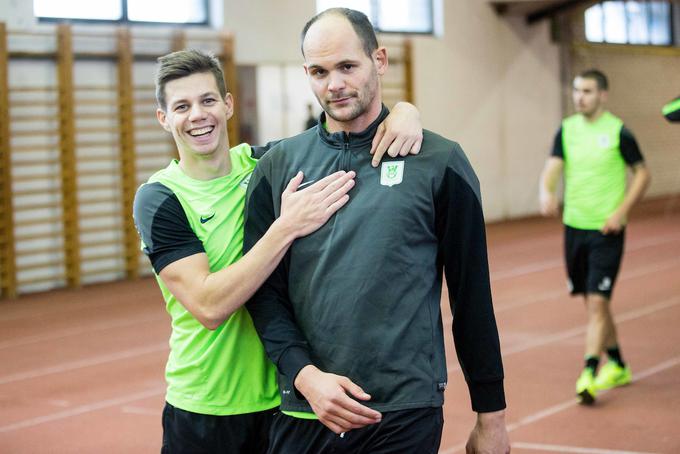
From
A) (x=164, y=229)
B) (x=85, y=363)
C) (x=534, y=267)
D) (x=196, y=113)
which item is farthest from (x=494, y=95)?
(x=164, y=229)

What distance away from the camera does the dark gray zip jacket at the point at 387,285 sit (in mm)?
2412

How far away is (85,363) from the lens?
24.8ft

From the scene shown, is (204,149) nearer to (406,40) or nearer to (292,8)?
(292,8)

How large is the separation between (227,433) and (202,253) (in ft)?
1.74

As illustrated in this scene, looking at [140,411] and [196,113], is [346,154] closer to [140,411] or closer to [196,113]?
[196,113]

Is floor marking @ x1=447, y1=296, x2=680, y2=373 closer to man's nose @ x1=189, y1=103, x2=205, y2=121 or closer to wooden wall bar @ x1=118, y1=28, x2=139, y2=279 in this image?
man's nose @ x1=189, y1=103, x2=205, y2=121

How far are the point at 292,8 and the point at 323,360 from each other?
11608mm

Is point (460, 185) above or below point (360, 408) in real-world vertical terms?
above

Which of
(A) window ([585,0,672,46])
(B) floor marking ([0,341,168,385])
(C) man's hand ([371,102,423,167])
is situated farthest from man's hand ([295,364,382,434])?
(A) window ([585,0,672,46])

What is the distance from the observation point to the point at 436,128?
1608 centimetres

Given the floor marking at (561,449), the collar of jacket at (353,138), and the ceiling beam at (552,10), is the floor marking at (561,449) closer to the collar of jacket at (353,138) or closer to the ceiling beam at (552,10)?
the collar of jacket at (353,138)

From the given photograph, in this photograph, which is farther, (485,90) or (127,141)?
(485,90)

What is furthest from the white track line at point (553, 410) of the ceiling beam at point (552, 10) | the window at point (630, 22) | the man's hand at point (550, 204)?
the window at point (630, 22)

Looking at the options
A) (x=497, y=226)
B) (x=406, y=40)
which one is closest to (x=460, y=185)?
(x=406, y=40)
